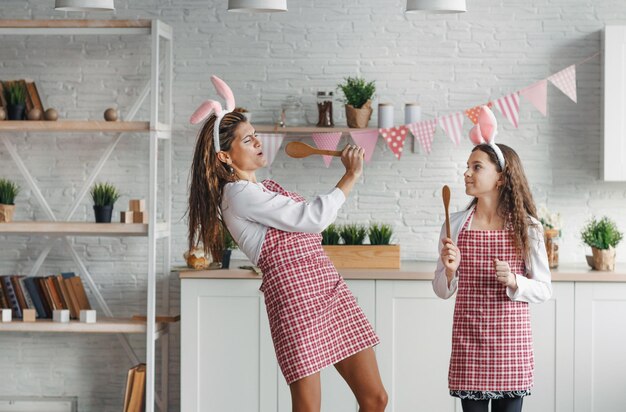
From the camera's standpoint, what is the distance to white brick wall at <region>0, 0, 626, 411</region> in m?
4.92

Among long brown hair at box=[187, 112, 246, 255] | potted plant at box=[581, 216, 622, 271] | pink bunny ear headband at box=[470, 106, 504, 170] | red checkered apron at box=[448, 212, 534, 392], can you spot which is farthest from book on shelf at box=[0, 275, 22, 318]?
potted plant at box=[581, 216, 622, 271]

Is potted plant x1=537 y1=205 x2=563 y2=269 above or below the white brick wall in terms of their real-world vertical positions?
below

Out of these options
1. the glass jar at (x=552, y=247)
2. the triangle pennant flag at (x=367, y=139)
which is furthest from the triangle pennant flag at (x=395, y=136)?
the glass jar at (x=552, y=247)

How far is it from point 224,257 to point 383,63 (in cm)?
133

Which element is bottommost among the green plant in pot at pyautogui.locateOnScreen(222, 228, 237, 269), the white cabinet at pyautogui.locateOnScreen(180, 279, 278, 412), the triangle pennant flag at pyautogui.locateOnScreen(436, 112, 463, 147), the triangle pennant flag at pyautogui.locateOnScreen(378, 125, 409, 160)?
the white cabinet at pyautogui.locateOnScreen(180, 279, 278, 412)

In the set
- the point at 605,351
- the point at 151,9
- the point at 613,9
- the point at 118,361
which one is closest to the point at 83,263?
the point at 118,361

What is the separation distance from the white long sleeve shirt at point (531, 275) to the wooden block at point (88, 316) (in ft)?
6.83

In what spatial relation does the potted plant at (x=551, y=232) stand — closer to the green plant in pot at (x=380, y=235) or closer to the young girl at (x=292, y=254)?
the green plant in pot at (x=380, y=235)

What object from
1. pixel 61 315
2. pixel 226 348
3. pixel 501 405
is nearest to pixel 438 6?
pixel 501 405

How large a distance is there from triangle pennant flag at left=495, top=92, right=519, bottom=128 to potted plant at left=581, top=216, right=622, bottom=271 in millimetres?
665

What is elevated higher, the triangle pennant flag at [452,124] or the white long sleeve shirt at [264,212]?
the triangle pennant flag at [452,124]

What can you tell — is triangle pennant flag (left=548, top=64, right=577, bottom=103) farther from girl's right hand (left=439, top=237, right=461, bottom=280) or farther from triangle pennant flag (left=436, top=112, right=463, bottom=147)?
girl's right hand (left=439, top=237, right=461, bottom=280)

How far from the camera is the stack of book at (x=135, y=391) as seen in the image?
4.77m

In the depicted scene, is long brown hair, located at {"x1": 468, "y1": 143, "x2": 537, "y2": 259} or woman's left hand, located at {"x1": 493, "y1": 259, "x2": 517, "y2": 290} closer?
woman's left hand, located at {"x1": 493, "y1": 259, "x2": 517, "y2": 290}
